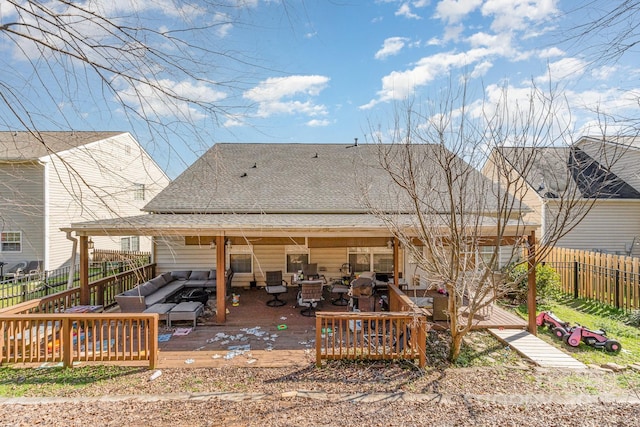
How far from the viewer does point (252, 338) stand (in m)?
6.81

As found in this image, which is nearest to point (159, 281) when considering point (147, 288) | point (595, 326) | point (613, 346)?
point (147, 288)

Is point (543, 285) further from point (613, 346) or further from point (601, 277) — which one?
point (613, 346)

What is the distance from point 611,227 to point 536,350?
12.4m

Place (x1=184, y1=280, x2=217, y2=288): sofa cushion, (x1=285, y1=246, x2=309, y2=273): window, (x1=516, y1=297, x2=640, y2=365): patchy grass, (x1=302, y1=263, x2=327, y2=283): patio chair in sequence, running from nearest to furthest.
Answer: (x1=516, y1=297, x2=640, y2=365): patchy grass < (x1=184, y1=280, x2=217, y2=288): sofa cushion < (x1=302, y1=263, x2=327, y2=283): patio chair < (x1=285, y1=246, x2=309, y2=273): window

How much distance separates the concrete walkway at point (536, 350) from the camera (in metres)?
5.66

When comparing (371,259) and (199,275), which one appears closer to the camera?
(199,275)

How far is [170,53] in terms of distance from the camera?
2.57 metres

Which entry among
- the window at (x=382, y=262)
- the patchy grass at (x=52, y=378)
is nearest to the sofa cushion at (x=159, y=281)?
the patchy grass at (x=52, y=378)

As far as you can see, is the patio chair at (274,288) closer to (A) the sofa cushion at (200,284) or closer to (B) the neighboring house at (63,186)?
(A) the sofa cushion at (200,284)

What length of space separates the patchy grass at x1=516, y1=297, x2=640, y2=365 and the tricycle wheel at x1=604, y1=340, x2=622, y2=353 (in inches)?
2.9

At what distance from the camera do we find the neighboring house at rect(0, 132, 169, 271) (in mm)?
2797

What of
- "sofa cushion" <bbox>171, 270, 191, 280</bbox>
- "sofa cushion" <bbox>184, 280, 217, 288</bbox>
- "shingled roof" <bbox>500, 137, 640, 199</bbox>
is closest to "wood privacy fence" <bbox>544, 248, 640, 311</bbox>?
"shingled roof" <bbox>500, 137, 640, 199</bbox>

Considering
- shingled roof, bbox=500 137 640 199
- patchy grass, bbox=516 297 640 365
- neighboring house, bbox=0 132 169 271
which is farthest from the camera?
patchy grass, bbox=516 297 640 365

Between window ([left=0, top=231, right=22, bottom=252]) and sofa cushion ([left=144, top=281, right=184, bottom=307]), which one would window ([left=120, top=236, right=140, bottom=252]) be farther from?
sofa cushion ([left=144, top=281, right=184, bottom=307])
